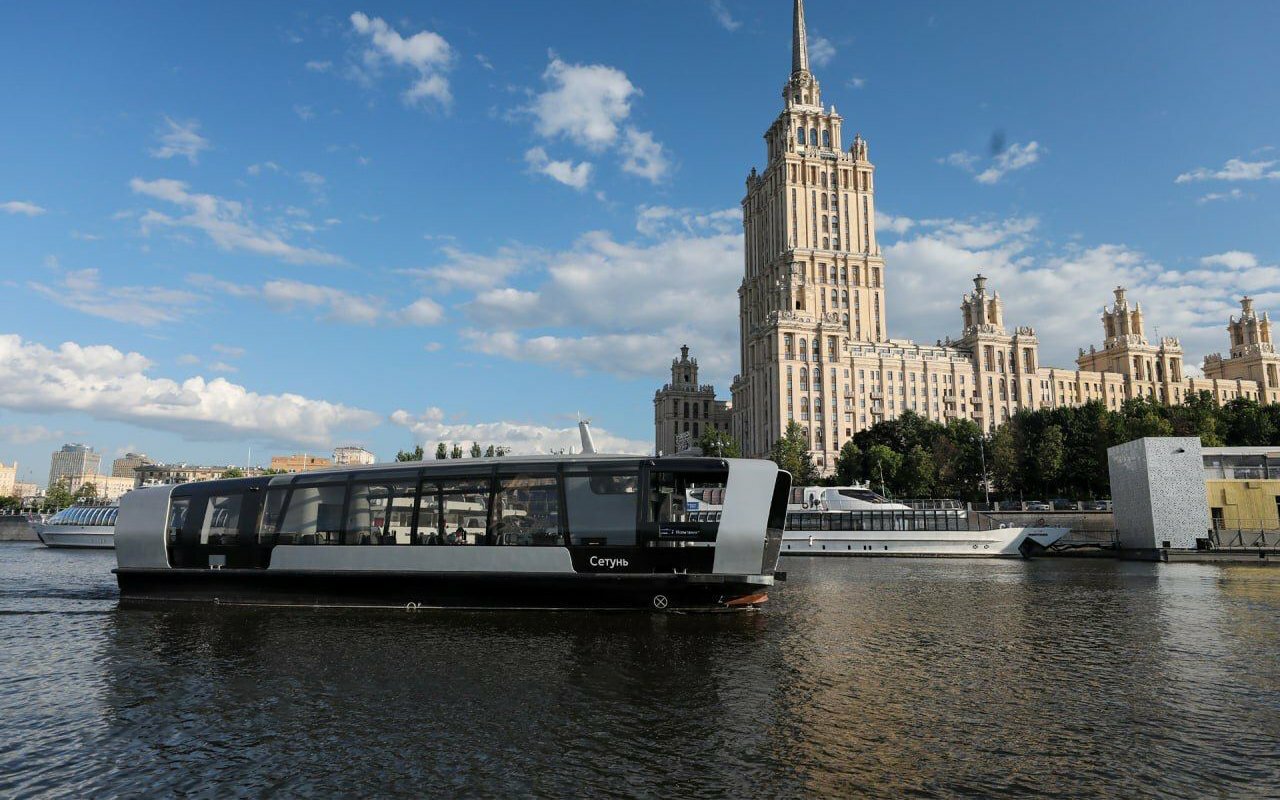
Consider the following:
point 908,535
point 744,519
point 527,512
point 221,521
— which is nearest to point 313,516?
point 221,521

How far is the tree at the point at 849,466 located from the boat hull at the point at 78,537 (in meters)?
105

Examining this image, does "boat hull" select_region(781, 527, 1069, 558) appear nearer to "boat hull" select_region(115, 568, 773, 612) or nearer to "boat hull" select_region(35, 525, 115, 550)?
"boat hull" select_region(115, 568, 773, 612)

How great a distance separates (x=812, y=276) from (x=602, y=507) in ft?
552

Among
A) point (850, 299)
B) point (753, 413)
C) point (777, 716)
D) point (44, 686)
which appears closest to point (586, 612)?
point (777, 716)

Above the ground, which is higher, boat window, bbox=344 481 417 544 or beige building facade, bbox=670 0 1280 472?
beige building facade, bbox=670 0 1280 472

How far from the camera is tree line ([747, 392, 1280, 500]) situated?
110250 millimetres

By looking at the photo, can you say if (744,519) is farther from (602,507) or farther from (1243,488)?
(1243,488)

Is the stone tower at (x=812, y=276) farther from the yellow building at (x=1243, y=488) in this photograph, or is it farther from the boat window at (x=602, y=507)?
the boat window at (x=602, y=507)

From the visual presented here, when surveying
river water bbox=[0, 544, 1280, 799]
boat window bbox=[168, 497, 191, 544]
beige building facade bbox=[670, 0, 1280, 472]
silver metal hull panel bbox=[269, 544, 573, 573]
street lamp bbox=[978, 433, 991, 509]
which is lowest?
river water bbox=[0, 544, 1280, 799]

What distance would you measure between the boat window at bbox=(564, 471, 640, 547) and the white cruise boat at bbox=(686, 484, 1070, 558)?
156 feet

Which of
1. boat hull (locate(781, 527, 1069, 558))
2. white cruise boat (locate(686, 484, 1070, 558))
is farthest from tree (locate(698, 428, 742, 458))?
boat hull (locate(781, 527, 1069, 558))

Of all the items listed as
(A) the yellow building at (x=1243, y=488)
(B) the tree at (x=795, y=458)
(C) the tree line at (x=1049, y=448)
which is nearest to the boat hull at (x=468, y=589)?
(A) the yellow building at (x=1243, y=488)

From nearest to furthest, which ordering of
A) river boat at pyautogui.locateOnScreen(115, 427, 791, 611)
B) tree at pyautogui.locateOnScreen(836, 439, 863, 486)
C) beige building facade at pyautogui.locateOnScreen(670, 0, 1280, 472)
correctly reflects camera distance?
1. river boat at pyautogui.locateOnScreen(115, 427, 791, 611)
2. tree at pyautogui.locateOnScreen(836, 439, 863, 486)
3. beige building facade at pyautogui.locateOnScreen(670, 0, 1280, 472)

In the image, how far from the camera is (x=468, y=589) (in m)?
28.3
